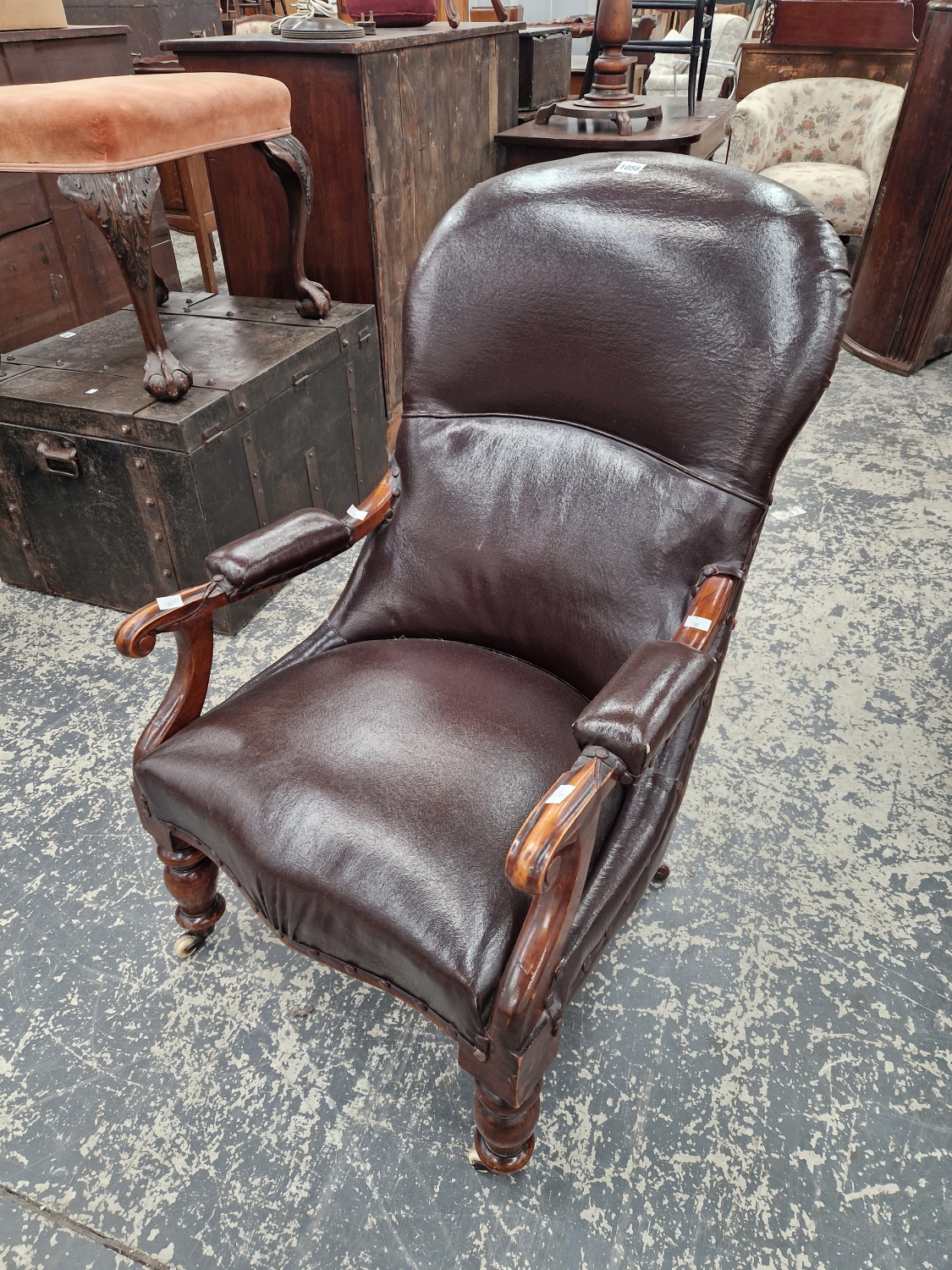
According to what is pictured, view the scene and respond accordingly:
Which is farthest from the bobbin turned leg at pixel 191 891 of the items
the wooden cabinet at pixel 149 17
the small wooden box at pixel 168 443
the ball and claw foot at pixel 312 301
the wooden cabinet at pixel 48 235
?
the wooden cabinet at pixel 149 17

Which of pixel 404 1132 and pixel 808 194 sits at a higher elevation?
pixel 808 194

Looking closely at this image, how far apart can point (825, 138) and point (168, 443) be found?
425 cm

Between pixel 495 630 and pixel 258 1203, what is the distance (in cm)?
82

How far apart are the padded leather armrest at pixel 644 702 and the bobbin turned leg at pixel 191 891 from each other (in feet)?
2.16

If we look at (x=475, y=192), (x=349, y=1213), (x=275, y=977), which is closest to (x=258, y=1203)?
(x=349, y=1213)

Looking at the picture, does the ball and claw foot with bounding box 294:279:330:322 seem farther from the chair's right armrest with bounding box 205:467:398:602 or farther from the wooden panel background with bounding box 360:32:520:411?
the chair's right armrest with bounding box 205:467:398:602

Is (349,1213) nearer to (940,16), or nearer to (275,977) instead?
(275,977)

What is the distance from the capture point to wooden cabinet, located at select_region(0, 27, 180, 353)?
2.86m

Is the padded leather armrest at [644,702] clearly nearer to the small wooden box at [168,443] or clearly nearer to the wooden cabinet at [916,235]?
the small wooden box at [168,443]

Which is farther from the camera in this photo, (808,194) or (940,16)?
(808,194)

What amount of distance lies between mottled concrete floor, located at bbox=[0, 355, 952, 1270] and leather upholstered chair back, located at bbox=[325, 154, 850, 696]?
1.81 feet

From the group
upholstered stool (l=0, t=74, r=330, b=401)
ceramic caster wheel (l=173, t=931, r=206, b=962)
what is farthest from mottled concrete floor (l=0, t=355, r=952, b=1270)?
upholstered stool (l=0, t=74, r=330, b=401)

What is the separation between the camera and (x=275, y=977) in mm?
1294

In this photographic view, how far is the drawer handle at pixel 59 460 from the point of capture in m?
1.83
